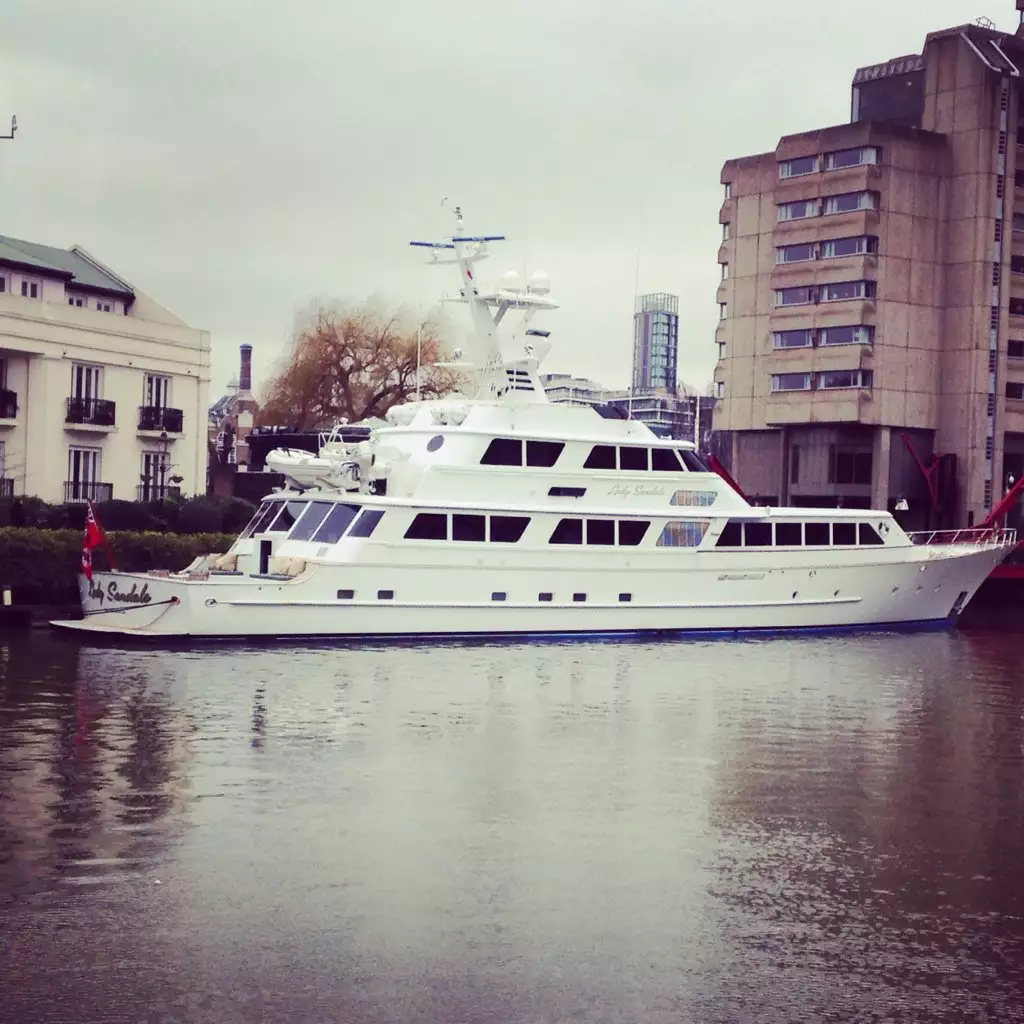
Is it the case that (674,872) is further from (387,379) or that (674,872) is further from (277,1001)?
(387,379)

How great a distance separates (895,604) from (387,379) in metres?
37.1

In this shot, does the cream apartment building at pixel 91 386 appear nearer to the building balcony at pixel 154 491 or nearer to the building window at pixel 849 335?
the building balcony at pixel 154 491

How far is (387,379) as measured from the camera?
72.2 meters

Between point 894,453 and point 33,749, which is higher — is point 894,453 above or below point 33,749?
above

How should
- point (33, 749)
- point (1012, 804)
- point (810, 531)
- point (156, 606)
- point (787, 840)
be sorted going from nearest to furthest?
1. point (787, 840)
2. point (1012, 804)
3. point (33, 749)
4. point (156, 606)
5. point (810, 531)

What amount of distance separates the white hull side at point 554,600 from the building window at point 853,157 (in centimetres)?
2831

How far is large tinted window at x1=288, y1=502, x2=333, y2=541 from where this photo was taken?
33.8 meters

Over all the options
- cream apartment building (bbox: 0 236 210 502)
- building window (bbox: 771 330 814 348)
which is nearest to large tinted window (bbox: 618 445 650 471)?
cream apartment building (bbox: 0 236 210 502)

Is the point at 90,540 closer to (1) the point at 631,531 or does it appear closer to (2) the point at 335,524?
(2) the point at 335,524

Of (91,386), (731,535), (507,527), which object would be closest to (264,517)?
(507,527)

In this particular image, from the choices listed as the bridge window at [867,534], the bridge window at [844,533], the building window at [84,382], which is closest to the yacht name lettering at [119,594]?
the building window at [84,382]

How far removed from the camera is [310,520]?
34094 mm

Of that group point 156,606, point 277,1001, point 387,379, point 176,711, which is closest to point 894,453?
point 387,379

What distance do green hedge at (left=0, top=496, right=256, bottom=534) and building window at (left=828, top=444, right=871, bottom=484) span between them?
3329cm
